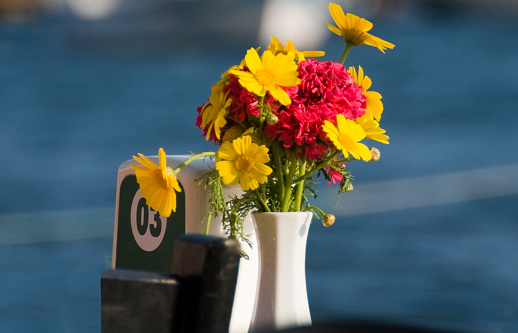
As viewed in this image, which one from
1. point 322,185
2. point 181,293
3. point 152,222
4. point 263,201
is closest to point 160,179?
point 263,201

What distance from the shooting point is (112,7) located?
9500 mm

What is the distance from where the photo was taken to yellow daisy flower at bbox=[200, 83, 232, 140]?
905 millimetres

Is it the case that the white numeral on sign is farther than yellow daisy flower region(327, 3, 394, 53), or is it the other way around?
the white numeral on sign

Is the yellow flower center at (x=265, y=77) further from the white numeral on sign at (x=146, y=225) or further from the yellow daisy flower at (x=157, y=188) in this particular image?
the white numeral on sign at (x=146, y=225)

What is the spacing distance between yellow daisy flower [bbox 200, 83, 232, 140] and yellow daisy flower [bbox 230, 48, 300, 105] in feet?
0.16

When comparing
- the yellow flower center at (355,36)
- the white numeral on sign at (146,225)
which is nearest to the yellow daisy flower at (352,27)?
the yellow flower center at (355,36)

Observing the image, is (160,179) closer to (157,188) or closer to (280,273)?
(157,188)

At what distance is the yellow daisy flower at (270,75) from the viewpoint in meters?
0.86

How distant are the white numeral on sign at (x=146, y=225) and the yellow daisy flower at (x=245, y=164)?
240mm

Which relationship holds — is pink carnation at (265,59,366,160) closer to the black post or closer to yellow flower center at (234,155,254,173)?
yellow flower center at (234,155,254,173)

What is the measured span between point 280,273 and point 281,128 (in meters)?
0.16

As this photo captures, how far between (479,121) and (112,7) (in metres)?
4.98

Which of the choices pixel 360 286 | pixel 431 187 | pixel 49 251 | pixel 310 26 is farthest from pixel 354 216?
pixel 310 26

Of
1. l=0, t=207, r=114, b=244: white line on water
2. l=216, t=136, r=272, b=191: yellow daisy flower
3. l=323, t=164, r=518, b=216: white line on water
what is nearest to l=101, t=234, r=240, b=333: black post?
l=216, t=136, r=272, b=191: yellow daisy flower
